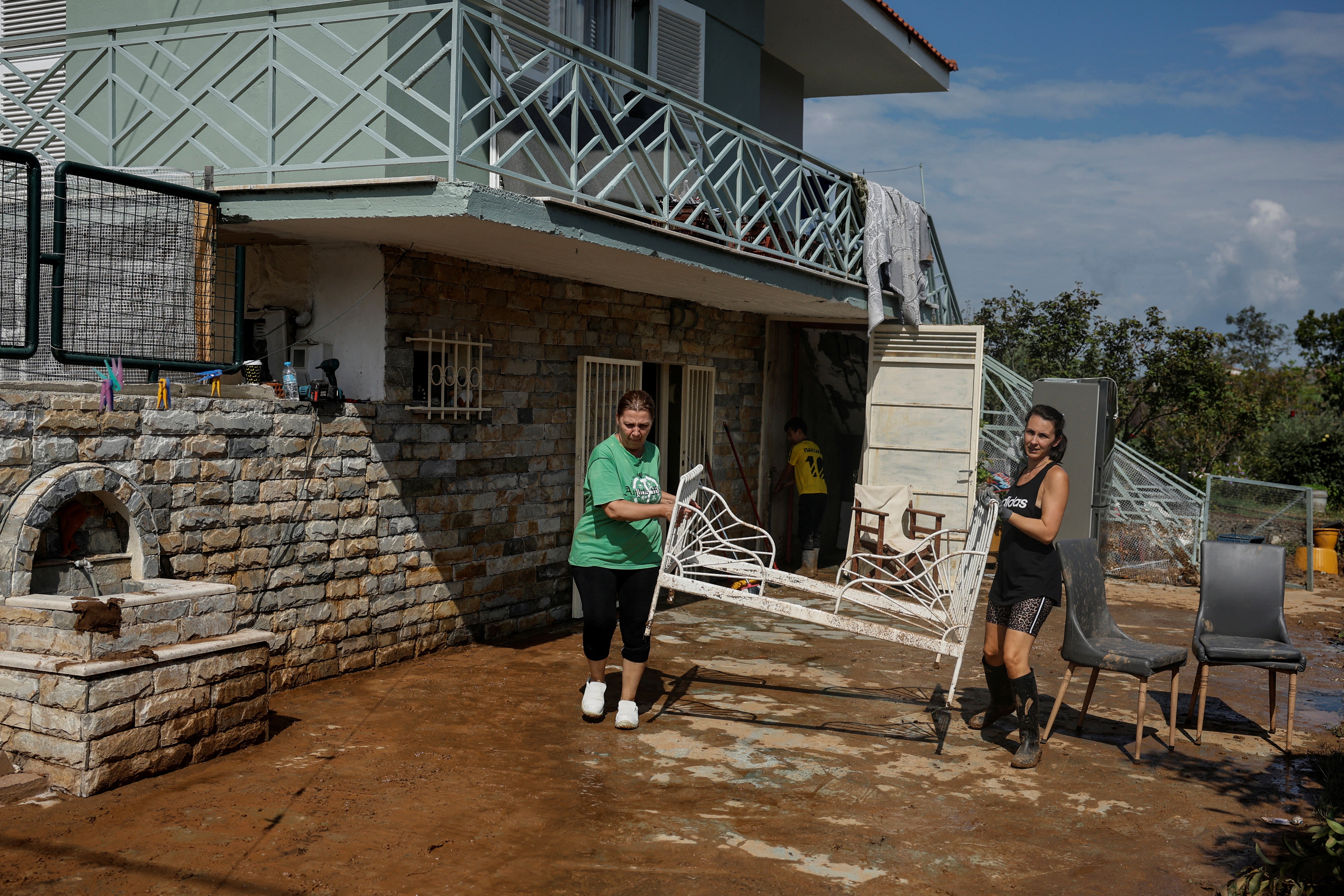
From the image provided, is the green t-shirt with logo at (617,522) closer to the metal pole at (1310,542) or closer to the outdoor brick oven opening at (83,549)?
the outdoor brick oven opening at (83,549)

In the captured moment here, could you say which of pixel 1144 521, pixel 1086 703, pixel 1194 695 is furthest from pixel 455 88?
pixel 1144 521

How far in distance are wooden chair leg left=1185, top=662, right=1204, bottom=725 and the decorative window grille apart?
191 inches

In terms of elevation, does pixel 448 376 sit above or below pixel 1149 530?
above

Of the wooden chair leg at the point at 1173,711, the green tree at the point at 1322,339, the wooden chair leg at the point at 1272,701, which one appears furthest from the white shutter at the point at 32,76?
the green tree at the point at 1322,339

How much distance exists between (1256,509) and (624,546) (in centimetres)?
1003

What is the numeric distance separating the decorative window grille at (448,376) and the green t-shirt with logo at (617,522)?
77.5 inches

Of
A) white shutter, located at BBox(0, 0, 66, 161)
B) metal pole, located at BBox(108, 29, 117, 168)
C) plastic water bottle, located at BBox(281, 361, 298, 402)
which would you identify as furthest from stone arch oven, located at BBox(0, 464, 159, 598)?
white shutter, located at BBox(0, 0, 66, 161)

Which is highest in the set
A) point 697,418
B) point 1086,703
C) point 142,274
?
point 142,274

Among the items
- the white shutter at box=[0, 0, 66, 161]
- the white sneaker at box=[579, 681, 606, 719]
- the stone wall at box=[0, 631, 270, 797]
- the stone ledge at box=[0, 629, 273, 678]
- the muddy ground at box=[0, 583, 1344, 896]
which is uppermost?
the white shutter at box=[0, 0, 66, 161]

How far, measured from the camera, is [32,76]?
7.57 meters

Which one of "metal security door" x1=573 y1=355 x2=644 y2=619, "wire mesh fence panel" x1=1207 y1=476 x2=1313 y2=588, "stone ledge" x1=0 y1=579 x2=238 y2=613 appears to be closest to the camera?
"stone ledge" x1=0 y1=579 x2=238 y2=613

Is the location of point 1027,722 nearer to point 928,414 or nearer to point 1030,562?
point 1030,562

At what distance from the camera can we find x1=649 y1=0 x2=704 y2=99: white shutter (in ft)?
30.0

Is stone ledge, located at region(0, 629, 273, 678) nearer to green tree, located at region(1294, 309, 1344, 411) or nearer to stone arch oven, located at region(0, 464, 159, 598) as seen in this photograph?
stone arch oven, located at region(0, 464, 159, 598)
